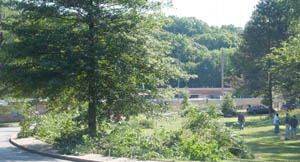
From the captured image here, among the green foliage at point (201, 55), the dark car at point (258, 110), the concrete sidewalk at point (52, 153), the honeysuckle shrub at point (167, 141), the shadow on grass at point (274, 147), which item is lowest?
the dark car at point (258, 110)

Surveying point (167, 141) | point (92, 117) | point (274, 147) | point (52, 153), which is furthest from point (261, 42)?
point (52, 153)

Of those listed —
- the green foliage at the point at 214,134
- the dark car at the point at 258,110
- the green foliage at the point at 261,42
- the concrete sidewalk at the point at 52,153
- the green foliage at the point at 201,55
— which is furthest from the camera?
the green foliage at the point at 201,55

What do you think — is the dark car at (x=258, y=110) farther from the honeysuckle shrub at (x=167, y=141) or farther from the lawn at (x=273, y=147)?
the honeysuckle shrub at (x=167, y=141)

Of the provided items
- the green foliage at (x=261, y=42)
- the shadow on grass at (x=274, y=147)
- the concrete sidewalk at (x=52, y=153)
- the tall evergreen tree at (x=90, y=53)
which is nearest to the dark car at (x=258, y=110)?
the green foliage at (x=261, y=42)

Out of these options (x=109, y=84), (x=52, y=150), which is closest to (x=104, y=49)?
(x=109, y=84)

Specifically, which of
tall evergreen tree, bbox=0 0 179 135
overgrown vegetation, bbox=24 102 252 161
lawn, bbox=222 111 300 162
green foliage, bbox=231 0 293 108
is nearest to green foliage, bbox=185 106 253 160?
overgrown vegetation, bbox=24 102 252 161

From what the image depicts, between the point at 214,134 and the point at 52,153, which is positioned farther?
the point at 214,134

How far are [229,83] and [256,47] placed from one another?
9936 millimetres

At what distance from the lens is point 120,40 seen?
16594mm

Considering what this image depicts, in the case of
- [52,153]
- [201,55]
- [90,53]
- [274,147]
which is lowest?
[274,147]

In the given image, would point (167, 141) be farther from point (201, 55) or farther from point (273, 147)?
point (201, 55)

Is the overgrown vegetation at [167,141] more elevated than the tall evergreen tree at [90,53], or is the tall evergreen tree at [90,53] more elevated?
the tall evergreen tree at [90,53]

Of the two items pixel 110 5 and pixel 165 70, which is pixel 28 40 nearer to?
pixel 110 5

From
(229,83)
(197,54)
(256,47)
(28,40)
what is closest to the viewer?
(28,40)
